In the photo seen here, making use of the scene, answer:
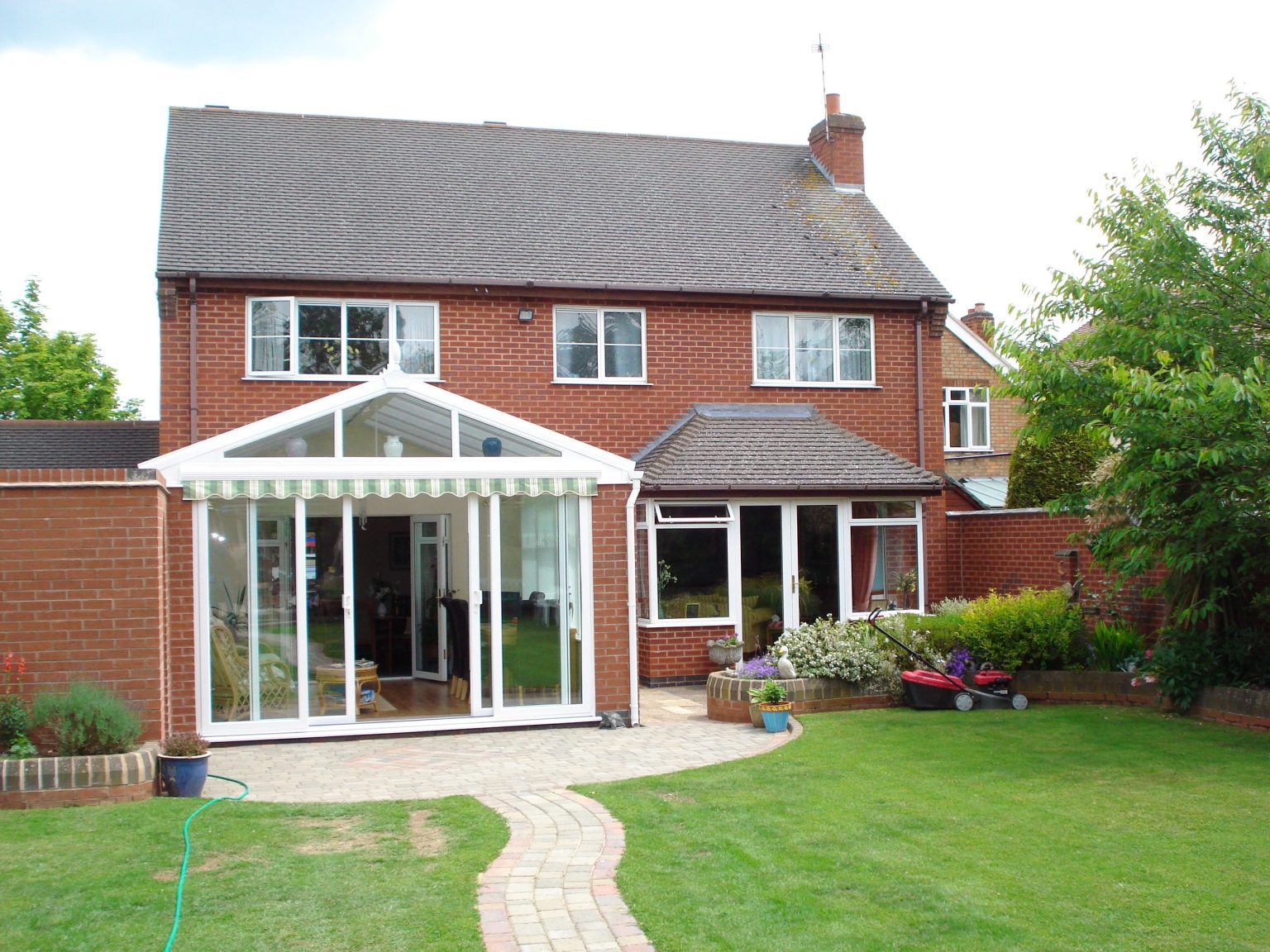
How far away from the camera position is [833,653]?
1373 cm

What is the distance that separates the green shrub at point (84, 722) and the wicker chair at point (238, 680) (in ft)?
8.38

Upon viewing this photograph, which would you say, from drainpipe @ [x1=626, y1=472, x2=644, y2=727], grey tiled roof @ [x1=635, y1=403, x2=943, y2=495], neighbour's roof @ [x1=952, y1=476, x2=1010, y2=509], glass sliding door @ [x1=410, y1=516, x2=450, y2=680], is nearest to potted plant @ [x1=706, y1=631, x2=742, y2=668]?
grey tiled roof @ [x1=635, y1=403, x2=943, y2=495]

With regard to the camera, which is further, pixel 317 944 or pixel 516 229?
pixel 516 229

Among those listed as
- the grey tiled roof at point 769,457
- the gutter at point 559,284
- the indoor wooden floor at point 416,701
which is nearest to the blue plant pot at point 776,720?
the indoor wooden floor at point 416,701

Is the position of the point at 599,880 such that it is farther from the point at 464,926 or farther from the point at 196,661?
the point at 196,661

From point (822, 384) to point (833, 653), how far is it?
21.4 ft

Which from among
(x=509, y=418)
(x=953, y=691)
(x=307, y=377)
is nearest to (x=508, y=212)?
(x=307, y=377)

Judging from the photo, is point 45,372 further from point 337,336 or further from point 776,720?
point 776,720

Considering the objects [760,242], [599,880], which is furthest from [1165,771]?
[760,242]

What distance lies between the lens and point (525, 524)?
43.0ft

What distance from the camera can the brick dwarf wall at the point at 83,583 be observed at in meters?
10.4

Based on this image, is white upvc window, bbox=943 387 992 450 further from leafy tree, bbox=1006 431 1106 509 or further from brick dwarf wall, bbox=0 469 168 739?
brick dwarf wall, bbox=0 469 168 739

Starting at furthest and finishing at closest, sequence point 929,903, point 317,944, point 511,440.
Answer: point 511,440 → point 929,903 → point 317,944

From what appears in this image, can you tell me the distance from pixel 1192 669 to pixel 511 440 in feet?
24.9
